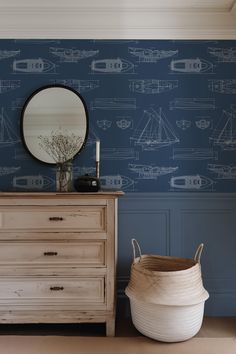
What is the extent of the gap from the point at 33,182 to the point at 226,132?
1579 millimetres

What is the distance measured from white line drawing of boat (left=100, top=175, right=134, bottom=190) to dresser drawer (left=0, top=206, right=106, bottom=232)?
0.50 m

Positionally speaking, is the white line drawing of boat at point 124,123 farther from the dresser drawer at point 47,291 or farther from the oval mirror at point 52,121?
the dresser drawer at point 47,291

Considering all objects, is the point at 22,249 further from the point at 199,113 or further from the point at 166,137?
the point at 199,113

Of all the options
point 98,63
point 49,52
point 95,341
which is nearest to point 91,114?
point 98,63

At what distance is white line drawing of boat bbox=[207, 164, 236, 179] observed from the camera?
99.2 inches

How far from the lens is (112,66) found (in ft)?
8.30

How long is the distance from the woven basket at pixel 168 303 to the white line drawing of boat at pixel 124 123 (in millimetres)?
1099

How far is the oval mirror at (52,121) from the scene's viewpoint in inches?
98.5

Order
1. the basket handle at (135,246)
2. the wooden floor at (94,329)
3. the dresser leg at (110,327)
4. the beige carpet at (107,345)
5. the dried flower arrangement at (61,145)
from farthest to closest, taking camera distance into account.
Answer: the dried flower arrangement at (61,145), the basket handle at (135,246), the wooden floor at (94,329), the dresser leg at (110,327), the beige carpet at (107,345)

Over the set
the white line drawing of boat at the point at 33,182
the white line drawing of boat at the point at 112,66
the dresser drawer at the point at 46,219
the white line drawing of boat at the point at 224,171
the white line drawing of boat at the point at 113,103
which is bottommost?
the dresser drawer at the point at 46,219

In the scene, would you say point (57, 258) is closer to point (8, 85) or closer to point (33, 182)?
point (33, 182)

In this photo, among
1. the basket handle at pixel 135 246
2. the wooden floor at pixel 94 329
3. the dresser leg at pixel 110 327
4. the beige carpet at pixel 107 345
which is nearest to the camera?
the beige carpet at pixel 107 345

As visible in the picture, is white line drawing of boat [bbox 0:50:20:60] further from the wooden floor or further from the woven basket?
the wooden floor

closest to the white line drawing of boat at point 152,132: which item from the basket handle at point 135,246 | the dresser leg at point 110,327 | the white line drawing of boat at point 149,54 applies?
the white line drawing of boat at point 149,54
